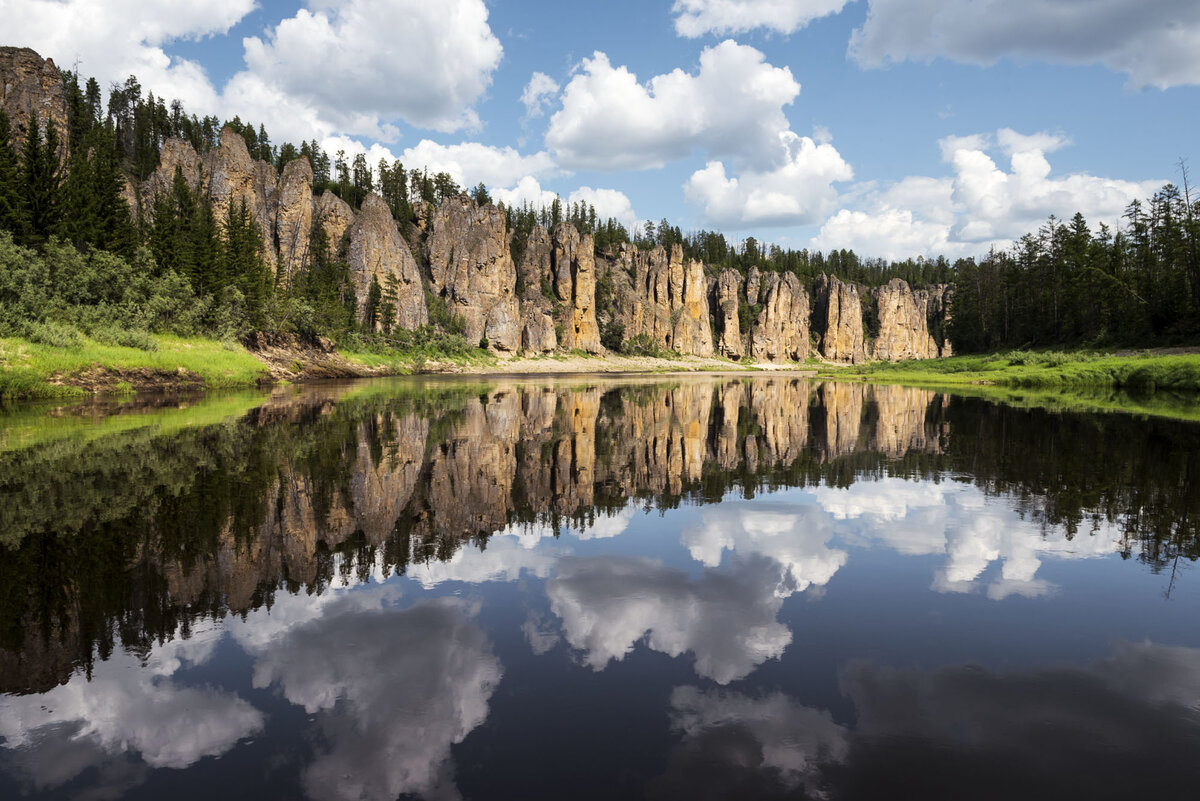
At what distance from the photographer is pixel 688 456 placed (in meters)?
18.2

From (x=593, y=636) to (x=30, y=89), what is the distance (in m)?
117

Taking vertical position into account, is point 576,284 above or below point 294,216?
below

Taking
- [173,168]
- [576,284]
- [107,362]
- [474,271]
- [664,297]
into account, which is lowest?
[107,362]

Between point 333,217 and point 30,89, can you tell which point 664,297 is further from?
point 30,89

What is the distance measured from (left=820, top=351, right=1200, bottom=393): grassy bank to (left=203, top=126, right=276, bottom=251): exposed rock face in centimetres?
10307

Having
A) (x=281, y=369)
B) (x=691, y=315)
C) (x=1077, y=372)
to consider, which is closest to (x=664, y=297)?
(x=691, y=315)

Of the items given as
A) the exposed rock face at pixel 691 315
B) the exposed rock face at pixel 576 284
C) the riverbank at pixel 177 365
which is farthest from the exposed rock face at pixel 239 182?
the exposed rock face at pixel 691 315

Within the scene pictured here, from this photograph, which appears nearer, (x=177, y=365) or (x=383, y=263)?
(x=177, y=365)

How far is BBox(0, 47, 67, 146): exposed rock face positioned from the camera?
80.4 meters

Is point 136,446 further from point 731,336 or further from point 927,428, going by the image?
point 731,336

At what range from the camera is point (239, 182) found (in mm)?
105688

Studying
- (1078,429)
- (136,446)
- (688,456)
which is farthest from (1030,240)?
(136,446)

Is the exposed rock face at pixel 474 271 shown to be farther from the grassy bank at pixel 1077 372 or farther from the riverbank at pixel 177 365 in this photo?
the grassy bank at pixel 1077 372

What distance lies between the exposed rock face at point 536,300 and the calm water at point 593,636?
404ft
